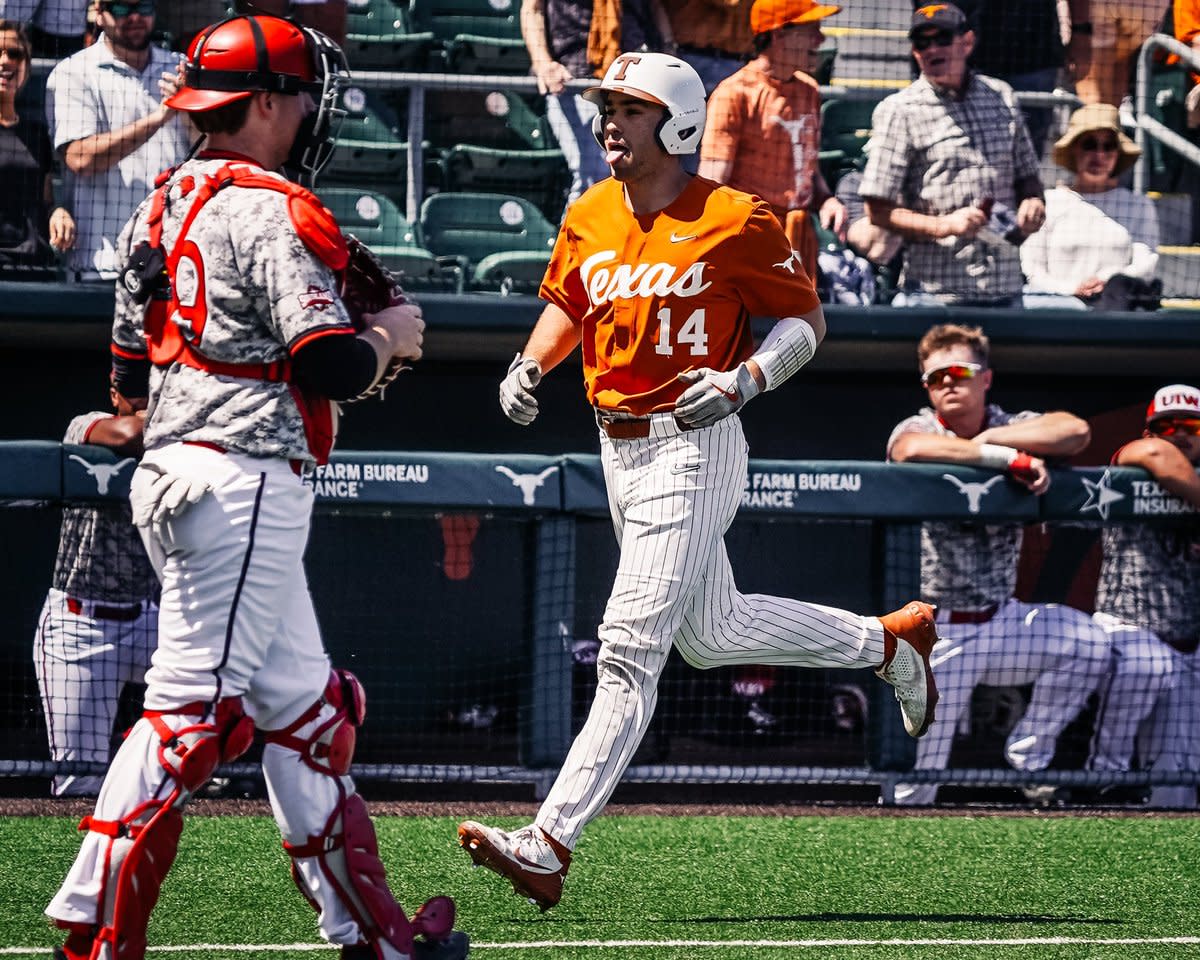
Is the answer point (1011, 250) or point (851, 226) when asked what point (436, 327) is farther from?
point (1011, 250)

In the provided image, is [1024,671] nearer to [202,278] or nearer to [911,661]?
[911,661]

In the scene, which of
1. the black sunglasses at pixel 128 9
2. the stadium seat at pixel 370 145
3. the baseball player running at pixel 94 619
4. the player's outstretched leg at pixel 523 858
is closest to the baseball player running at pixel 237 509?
the player's outstretched leg at pixel 523 858

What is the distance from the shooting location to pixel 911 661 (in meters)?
4.28

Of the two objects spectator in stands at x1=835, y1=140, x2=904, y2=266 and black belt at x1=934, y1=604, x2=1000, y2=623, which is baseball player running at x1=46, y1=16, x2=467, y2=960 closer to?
black belt at x1=934, y1=604, x2=1000, y2=623

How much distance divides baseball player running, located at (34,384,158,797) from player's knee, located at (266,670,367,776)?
8.75 feet

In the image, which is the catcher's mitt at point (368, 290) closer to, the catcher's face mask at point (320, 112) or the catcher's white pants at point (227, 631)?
the catcher's face mask at point (320, 112)

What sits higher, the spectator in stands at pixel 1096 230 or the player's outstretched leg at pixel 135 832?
the spectator in stands at pixel 1096 230

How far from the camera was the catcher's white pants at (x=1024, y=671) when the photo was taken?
6105mm

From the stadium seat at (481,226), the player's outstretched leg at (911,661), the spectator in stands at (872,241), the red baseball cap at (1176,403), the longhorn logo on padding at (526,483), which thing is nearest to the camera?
the player's outstretched leg at (911,661)

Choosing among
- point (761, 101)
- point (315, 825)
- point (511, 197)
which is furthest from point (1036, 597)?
point (315, 825)

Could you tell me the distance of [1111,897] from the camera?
4344mm

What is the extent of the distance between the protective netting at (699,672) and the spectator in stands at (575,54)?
5.74 ft

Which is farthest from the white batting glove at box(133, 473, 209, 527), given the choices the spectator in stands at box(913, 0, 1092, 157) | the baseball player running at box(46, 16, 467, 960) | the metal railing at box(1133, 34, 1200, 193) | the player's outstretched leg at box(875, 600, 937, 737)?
the spectator in stands at box(913, 0, 1092, 157)

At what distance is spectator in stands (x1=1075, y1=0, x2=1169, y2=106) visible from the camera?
8.20 metres
